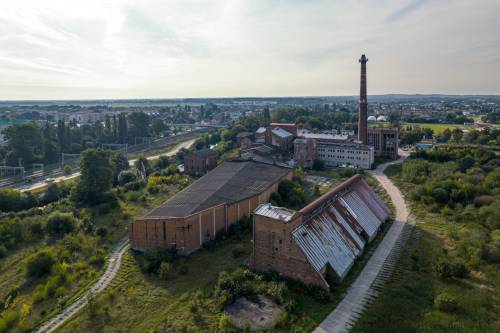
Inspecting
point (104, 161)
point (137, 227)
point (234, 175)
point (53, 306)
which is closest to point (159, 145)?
point (104, 161)

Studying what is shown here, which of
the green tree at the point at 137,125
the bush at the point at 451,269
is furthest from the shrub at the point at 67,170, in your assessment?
the bush at the point at 451,269

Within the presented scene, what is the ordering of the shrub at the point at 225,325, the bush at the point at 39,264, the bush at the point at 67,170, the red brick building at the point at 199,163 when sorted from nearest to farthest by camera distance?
the shrub at the point at 225,325 → the bush at the point at 39,264 → the red brick building at the point at 199,163 → the bush at the point at 67,170

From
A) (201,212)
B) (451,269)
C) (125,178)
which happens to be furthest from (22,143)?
(451,269)

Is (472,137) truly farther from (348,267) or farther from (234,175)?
(348,267)

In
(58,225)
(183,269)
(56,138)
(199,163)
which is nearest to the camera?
(183,269)

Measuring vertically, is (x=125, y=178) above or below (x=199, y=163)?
below

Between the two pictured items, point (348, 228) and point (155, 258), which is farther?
point (348, 228)

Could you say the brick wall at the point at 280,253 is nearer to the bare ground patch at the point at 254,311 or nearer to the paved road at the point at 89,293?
the bare ground patch at the point at 254,311

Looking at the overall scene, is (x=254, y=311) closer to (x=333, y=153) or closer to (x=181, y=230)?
(x=181, y=230)
